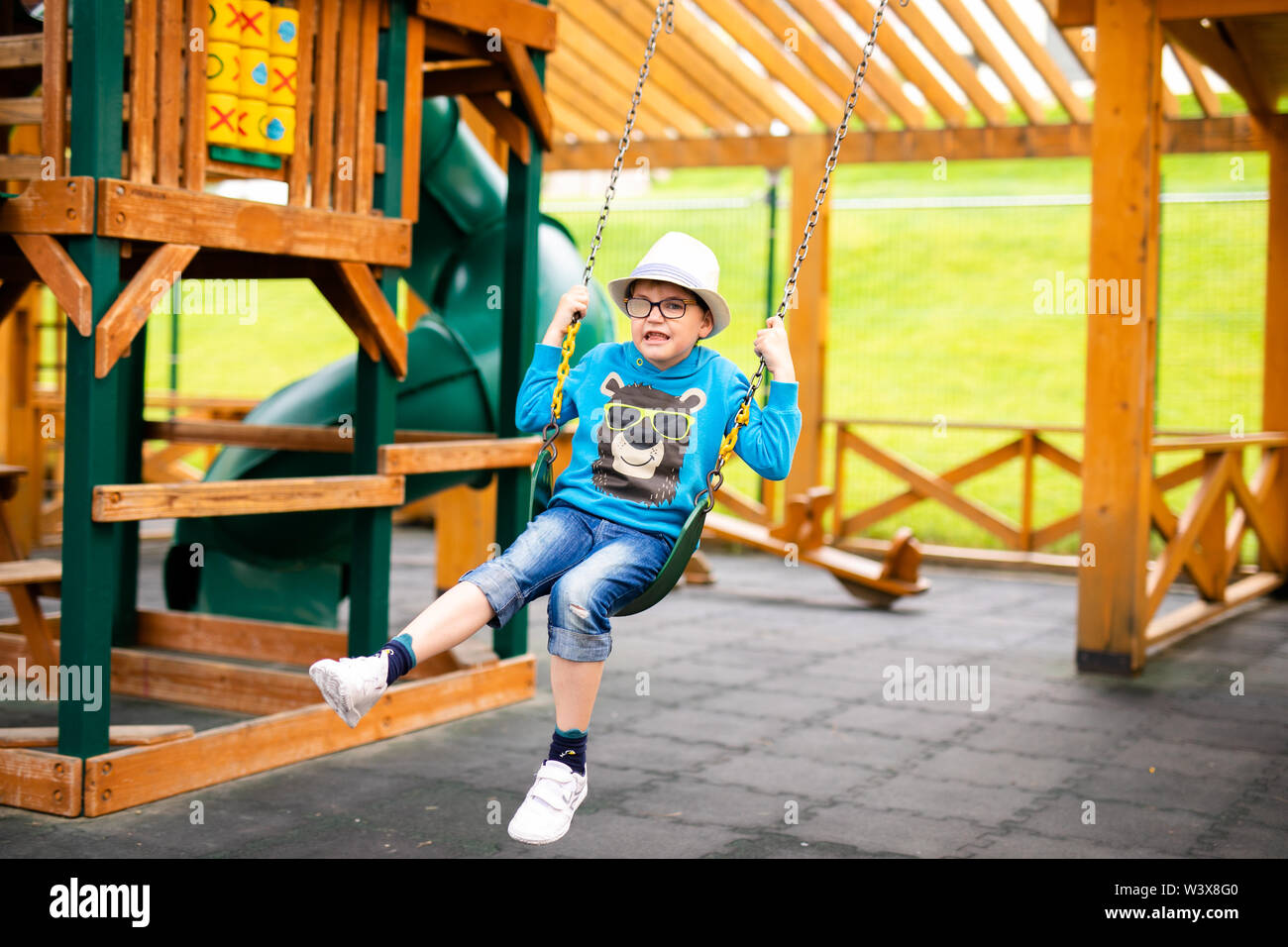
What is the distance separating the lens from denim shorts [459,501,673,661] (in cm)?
386

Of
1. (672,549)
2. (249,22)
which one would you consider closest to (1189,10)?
(249,22)

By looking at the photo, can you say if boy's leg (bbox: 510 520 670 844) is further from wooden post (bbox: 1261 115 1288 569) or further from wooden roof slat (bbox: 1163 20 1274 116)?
wooden post (bbox: 1261 115 1288 569)

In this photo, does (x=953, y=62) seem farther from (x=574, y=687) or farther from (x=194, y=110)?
(x=574, y=687)

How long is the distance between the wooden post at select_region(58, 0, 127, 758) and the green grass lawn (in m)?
8.45

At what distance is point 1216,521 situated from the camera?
1045 cm

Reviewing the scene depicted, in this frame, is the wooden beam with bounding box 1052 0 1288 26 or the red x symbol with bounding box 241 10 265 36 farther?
the wooden beam with bounding box 1052 0 1288 26

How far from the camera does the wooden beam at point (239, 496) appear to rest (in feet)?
17.1

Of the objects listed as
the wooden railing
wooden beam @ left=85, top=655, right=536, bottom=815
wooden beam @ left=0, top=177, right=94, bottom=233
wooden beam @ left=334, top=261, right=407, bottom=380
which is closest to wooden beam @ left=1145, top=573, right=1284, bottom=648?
the wooden railing

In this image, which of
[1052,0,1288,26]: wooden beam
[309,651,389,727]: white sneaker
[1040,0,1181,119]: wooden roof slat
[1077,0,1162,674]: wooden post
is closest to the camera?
[309,651,389,727]: white sneaker

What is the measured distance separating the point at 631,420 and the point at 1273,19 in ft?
20.3

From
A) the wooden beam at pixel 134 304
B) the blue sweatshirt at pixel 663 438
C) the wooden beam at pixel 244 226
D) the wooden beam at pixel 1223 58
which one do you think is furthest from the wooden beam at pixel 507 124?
the wooden beam at pixel 1223 58

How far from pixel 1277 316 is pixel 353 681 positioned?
9.82m
